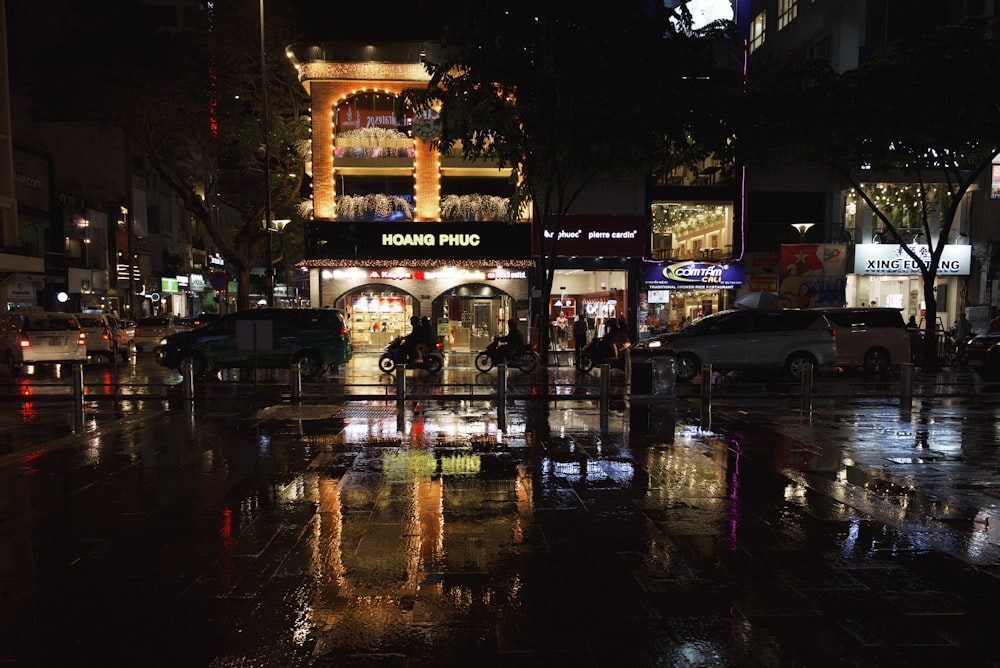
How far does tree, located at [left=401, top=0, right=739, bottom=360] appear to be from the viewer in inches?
621

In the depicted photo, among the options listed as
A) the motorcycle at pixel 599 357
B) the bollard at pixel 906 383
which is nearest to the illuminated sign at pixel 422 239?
the motorcycle at pixel 599 357

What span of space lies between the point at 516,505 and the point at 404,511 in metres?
1.16

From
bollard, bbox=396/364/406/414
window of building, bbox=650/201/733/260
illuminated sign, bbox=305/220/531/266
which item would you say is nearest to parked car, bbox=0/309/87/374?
illuminated sign, bbox=305/220/531/266

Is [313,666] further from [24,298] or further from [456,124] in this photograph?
[24,298]

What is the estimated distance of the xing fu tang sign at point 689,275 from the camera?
29131mm

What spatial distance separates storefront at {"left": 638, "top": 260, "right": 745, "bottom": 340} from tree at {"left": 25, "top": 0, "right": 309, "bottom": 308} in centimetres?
1573

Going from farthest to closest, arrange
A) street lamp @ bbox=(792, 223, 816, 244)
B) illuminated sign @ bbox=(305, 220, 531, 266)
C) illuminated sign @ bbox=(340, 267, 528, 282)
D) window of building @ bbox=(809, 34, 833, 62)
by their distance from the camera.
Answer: window of building @ bbox=(809, 34, 833, 62)
street lamp @ bbox=(792, 223, 816, 244)
illuminated sign @ bbox=(340, 267, 528, 282)
illuminated sign @ bbox=(305, 220, 531, 266)

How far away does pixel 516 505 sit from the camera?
7.03m

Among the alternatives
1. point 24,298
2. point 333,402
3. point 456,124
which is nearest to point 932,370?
point 456,124

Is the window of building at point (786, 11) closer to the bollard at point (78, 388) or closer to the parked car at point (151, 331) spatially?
the parked car at point (151, 331)

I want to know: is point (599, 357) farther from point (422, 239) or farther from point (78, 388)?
point (78, 388)

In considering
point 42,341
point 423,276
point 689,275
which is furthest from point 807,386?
point 42,341

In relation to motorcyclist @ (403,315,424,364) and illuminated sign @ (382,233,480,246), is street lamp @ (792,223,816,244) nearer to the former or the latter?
illuminated sign @ (382,233,480,246)

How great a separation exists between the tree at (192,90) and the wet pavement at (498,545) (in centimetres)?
1603
